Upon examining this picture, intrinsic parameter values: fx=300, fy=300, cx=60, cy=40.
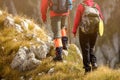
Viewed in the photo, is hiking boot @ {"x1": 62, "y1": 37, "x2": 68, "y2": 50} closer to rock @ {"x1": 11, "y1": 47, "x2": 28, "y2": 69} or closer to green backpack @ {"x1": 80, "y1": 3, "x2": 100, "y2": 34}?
rock @ {"x1": 11, "y1": 47, "x2": 28, "y2": 69}

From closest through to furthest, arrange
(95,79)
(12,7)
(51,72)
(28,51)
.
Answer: (95,79)
(51,72)
(28,51)
(12,7)

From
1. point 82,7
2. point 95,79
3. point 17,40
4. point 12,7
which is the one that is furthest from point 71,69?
point 12,7

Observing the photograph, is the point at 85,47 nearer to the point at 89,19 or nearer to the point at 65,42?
the point at 89,19

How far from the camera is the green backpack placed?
7281 millimetres

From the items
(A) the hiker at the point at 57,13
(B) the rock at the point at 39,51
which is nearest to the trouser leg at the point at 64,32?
(A) the hiker at the point at 57,13

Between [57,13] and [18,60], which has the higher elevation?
[57,13]

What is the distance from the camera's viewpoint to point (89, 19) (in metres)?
7.32

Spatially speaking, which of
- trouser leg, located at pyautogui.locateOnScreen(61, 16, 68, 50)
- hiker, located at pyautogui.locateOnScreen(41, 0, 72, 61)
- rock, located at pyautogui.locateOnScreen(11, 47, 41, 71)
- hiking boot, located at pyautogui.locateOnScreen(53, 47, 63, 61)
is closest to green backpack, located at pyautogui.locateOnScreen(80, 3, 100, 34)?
hiker, located at pyautogui.locateOnScreen(41, 0, 72, 61)

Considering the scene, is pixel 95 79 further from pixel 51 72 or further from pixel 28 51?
pixel 28 51

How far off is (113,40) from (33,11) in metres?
17.8

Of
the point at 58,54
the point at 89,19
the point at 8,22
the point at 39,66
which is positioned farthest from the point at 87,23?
the point at 8,22

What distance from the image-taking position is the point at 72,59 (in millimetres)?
9492

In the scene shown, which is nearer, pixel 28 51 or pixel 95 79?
pixel 95 79

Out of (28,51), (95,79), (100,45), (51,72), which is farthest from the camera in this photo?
(100,45)
